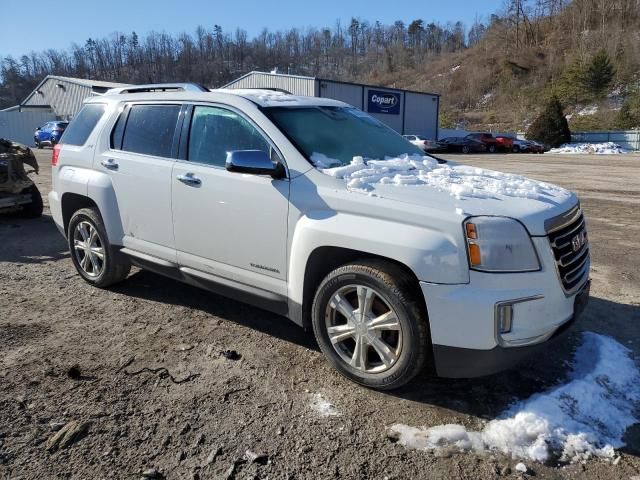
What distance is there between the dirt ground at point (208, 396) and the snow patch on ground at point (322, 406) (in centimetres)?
1

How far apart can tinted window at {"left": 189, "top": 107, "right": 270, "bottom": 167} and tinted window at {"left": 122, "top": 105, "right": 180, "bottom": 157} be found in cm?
28

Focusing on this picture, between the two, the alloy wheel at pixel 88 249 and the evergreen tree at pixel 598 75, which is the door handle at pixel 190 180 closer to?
the alloy wheel at pixel 88 249

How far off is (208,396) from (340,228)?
4.36 ft

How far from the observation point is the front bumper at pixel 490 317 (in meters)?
2.84

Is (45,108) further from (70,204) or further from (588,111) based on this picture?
(588,111)

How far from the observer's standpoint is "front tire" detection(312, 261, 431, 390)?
120 inches

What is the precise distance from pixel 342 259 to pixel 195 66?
13764cm

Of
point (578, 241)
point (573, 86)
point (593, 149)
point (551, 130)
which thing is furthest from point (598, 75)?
point (578, 241)

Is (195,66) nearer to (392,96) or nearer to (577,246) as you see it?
(392,96)

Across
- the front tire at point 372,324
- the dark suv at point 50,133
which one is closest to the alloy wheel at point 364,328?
the front tire at point 372,324

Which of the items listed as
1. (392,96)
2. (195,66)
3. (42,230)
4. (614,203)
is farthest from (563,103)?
(195,66)

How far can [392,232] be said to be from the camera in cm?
305

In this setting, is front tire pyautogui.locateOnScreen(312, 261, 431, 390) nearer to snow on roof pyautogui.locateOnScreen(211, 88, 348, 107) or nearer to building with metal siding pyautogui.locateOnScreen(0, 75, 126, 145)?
snow on roof pyautogui.locateOnScreen(211, 88, 348, 107)

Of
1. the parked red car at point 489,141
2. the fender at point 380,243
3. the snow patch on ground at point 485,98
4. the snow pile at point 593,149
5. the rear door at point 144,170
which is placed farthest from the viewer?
the snow patch on ground at point 485,98
